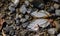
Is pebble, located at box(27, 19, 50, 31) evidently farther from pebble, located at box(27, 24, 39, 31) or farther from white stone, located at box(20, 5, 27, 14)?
white stone, located at box(20, 5, 27, 14)

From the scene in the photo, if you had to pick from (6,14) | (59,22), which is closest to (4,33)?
(6,14)

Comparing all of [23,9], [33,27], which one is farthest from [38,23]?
[23,9]

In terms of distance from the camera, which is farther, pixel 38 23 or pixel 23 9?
pixel 23 9

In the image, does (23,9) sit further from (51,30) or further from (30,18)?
(51,30)

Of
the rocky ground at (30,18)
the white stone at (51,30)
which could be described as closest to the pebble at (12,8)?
the rocky ground at (30,18)

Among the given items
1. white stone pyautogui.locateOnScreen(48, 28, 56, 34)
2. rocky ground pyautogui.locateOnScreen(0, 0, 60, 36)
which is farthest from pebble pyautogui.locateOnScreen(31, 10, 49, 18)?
white stone pyautogui.locateOnScreen(48, 28, 56, 34)

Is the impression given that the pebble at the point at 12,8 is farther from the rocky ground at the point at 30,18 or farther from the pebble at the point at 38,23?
the pebble at the point at 38,23

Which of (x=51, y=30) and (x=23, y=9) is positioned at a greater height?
(x=23, y=9)

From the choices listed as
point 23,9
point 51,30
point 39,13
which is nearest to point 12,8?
point 23,9

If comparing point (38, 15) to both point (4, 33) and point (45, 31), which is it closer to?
point (45, 31)
